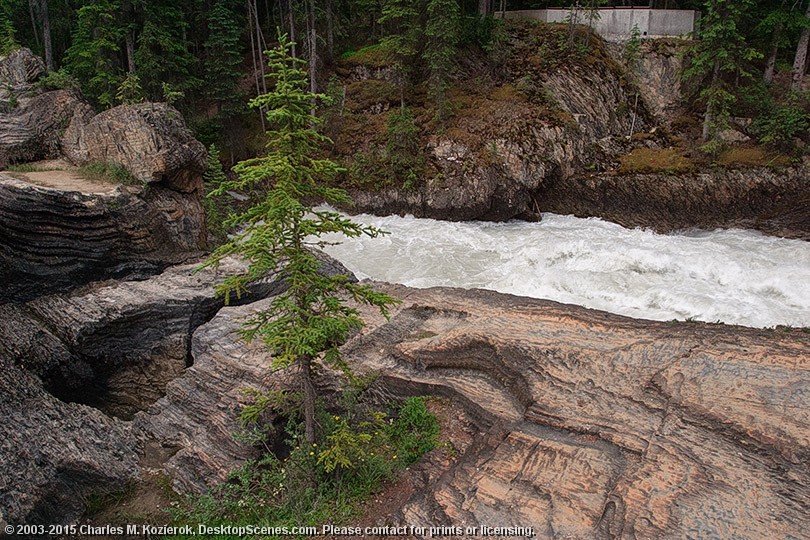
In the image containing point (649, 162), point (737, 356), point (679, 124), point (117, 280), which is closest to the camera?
point (737, 356)

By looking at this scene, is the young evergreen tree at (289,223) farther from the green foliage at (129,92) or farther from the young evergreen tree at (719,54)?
the young evergreen tree at (719,54)

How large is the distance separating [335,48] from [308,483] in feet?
93.7

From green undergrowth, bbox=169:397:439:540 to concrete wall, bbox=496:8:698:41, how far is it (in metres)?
27.5

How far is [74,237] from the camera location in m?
→ 10.9

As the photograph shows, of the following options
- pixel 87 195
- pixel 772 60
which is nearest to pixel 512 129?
pixel 772 60

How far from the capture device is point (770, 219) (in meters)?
20.0

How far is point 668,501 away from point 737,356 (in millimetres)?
3757

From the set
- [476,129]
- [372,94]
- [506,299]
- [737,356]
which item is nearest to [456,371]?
[506,299]

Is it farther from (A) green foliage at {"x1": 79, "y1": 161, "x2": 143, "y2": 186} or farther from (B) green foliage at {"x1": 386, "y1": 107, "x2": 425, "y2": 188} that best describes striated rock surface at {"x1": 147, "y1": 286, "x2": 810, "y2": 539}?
(B) green foliage at {"x1": 386, "y1": 107, "x2": 425, "y2": 188}

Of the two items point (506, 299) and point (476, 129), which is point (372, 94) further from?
point (506, 299)

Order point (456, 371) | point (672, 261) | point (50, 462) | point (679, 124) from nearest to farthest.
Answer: point (50, 462)
point (456, 371)
point (672, 261)
point (679, 124)

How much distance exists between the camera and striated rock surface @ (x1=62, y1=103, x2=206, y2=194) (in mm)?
13312

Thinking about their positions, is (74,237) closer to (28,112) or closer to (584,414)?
(28,112)

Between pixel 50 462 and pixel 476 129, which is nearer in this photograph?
pixel 50 462
